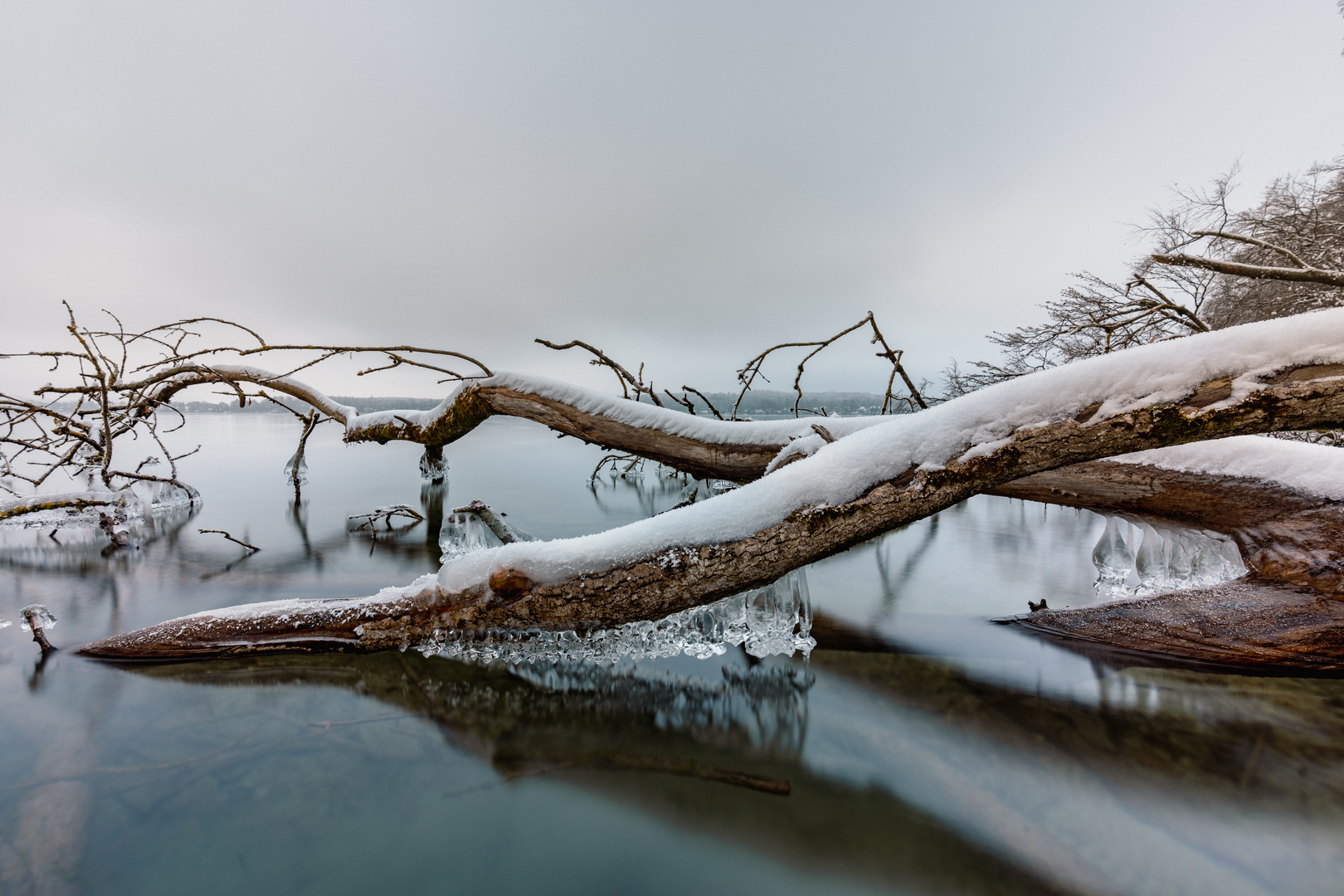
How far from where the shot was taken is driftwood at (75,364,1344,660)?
1.19 metres

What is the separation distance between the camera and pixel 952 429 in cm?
137

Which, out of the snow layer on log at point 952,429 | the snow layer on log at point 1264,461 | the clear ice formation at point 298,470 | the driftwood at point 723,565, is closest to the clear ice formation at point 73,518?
the clear ice formation at point 298,470

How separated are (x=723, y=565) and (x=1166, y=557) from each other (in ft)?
7.56

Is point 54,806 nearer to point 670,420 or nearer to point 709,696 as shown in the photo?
point 709,696

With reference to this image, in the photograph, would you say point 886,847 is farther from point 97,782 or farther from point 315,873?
point 97,782

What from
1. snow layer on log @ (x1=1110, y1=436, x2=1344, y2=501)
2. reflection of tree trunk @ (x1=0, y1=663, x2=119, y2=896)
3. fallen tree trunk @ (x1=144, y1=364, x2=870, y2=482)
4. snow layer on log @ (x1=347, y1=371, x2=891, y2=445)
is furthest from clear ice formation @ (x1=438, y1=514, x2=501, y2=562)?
snow layer on log @ (x1=1110, y1=436, x2=1344, y2=501)

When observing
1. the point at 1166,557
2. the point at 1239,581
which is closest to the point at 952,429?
the point at 1239,581

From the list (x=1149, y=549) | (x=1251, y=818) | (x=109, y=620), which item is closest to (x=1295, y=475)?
(x=1149, y=549)

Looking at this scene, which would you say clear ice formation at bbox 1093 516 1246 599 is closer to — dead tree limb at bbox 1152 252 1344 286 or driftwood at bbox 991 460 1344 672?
driftwood at bbox 991 460 1344 672

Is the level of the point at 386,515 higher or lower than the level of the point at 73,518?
lower

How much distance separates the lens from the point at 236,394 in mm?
3178

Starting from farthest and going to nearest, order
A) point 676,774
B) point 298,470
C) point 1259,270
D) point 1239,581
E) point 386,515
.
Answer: point 298,470
point 386,515
point 1239,581
point 1259,270
point 676,774

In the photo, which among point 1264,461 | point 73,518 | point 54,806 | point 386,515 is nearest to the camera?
point 54,806

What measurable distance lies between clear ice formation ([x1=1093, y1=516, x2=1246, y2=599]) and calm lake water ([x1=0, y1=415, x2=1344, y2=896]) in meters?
0.47
